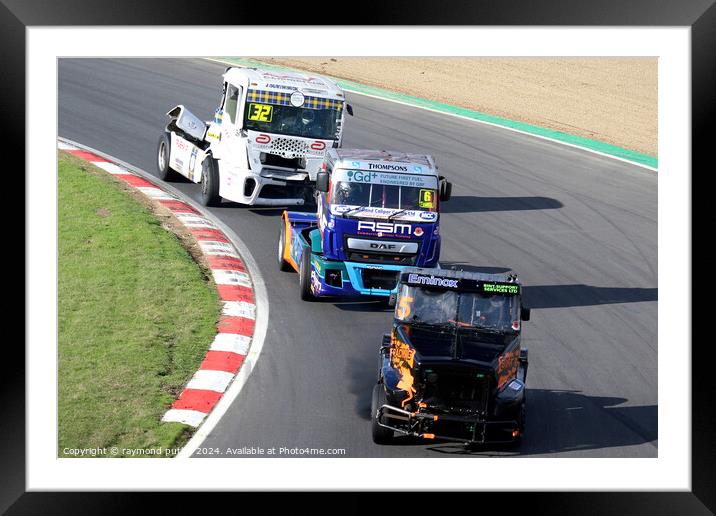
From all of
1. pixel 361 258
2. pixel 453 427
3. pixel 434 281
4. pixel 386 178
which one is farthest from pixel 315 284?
pixel 453 427

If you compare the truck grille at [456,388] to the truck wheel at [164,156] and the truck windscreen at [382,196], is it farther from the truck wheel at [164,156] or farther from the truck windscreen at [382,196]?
the truck wheel at [164,156]

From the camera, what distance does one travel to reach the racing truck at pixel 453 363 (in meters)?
14.0

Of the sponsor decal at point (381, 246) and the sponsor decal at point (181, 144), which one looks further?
the sponsor decal at point (181, 144)

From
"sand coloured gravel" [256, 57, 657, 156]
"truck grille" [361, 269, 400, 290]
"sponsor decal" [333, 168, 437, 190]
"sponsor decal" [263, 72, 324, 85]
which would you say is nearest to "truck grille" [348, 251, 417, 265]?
"truck grille" [361, 269, 400, 290]

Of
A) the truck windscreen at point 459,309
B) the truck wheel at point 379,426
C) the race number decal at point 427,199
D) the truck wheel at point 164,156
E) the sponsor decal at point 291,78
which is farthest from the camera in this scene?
the truck wheel at point 164,156

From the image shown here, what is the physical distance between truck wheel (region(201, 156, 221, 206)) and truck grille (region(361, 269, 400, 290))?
585 cm

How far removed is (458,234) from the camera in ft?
76.1

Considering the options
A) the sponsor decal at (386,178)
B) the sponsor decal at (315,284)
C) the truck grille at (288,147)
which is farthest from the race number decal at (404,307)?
the truck grille at (288,147)

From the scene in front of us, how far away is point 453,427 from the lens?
45.9 ft

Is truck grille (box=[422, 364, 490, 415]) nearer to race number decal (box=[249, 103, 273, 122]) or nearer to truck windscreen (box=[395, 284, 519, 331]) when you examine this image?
truck windscreen (box=[395, 284, 519, 331])

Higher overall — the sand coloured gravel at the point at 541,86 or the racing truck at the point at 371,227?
the sand coloured gravel at the point at 541,86

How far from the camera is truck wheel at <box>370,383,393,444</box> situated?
14359mm

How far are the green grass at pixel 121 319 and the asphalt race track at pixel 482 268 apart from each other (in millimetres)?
1059

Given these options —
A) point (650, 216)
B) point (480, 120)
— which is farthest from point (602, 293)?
point (480, 120)
